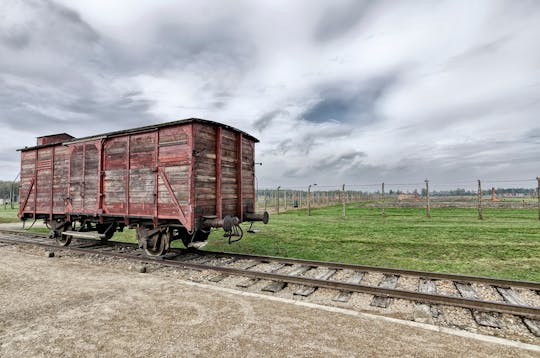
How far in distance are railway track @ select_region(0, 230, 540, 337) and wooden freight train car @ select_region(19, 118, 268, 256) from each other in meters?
0.80

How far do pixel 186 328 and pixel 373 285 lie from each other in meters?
3.98

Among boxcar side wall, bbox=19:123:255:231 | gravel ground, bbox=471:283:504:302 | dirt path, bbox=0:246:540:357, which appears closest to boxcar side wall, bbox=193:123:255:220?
boxcar side wall, bbox=19:123:255:231

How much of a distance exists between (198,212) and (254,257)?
210 cm

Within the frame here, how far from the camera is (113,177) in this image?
9500 mm

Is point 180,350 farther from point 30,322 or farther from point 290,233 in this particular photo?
point 290,233

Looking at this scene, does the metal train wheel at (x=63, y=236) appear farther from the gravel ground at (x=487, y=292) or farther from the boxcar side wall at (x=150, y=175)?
the gravel ground at (x=487, y=292)

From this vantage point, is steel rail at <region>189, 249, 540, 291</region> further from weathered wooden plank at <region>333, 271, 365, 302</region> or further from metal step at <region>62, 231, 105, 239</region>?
metal step at <region>62, 231, 105, 239</region>

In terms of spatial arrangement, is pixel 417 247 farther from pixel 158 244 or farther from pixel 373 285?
pixel 158 244

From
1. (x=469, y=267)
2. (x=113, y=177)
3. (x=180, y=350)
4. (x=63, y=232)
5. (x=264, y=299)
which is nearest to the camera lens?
(x=180, y=350)

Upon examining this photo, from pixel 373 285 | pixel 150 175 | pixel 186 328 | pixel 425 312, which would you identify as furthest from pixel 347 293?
pixel 150 175

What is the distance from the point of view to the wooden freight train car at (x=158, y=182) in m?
7.95

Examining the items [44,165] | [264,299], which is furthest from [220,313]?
[44,165]

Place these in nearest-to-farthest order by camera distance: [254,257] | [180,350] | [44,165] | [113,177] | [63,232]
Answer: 1. [180,350]
2. [254,257]
3. [113,177]
4. [63,232]
5. [44,165]

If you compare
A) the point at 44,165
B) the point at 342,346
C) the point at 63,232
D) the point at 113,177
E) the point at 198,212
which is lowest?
the point at 342,346
